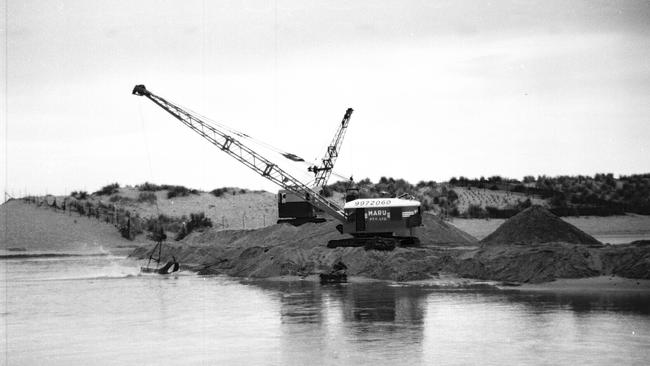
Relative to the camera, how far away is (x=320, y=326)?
25000 millimetres

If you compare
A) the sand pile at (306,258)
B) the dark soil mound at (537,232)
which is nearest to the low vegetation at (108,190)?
the sand pile at (306,258)

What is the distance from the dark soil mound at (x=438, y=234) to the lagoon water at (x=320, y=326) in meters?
22.6

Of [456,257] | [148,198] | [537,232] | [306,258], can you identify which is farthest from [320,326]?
[148,198]

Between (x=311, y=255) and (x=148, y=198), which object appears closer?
(x=311, y=255)

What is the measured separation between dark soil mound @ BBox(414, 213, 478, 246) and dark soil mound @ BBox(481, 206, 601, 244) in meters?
9.19

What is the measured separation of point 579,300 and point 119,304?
56.0 ft

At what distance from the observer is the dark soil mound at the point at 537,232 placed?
50.3 m

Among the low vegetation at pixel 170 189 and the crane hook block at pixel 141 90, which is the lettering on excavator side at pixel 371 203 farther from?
the low vegetation at pixel 170 189

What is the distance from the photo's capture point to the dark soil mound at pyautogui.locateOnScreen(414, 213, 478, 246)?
6188 centimetres

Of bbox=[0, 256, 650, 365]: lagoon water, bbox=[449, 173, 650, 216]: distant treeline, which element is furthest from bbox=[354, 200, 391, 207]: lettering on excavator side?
bbox=[449, 173, 650, 216]: distant treeline

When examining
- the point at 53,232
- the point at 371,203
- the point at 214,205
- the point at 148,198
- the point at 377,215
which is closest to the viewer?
the point at 377,215

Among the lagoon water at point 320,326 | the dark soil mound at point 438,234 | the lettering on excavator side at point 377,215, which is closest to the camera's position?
the lagoon water at point 320,326

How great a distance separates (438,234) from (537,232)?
12.9 metres

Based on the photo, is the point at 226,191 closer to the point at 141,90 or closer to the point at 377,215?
the point at 141,90
